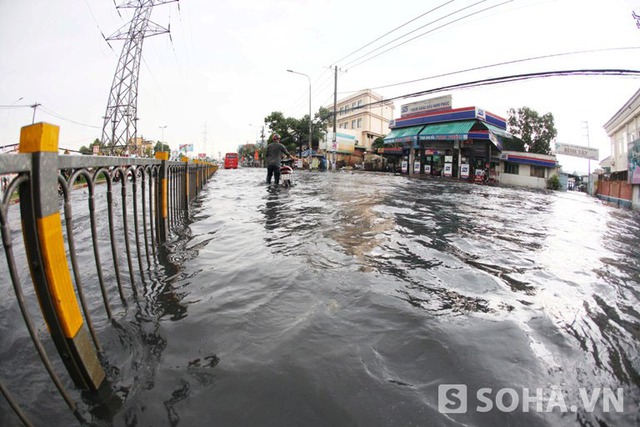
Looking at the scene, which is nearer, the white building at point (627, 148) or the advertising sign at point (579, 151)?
the white building at point (627, 148)

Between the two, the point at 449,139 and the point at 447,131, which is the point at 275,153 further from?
the point at 449,139

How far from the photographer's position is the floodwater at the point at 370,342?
137 centimetres

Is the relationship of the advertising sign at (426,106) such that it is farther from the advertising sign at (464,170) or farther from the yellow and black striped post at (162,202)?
the yellow and black striped post at (162,202)

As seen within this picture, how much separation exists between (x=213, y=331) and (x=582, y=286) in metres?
3.18

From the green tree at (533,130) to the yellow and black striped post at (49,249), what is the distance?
4263 centimetres

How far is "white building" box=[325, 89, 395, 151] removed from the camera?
45062 millimetres

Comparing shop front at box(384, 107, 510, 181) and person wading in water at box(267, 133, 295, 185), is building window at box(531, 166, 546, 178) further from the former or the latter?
person wading in water at box(267, 133, 295, 185)

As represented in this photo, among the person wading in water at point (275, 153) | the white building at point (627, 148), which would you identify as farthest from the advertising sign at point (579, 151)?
the person wading in water at point (275, 153)

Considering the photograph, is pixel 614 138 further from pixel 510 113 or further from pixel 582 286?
pixel 582 286

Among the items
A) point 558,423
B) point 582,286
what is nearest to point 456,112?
point 582,286

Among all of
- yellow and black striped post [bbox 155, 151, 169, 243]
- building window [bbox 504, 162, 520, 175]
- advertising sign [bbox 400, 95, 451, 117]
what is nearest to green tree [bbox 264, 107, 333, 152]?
advertising sign [bbox 400, 95, 451, 117]

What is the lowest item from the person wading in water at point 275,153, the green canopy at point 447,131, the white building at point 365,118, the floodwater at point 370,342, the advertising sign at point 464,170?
the floodwater at point 370,342

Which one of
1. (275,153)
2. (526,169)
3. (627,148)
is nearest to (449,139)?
(526,169)

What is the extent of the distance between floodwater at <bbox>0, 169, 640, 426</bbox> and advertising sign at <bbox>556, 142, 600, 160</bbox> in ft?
107
